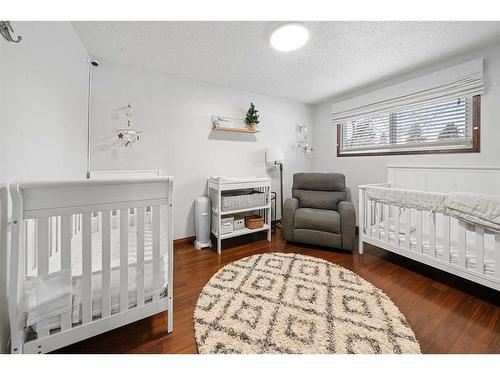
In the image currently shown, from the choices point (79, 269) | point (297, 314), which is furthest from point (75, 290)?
point (297, 314)

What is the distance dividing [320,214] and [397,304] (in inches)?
43.3

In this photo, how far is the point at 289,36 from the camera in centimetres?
163

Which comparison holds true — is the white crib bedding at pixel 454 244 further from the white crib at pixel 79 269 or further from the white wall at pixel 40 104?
the white wall at pixel 40 104

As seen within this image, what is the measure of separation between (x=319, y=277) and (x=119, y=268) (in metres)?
1.51

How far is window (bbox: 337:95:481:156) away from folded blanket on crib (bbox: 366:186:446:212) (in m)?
0.90

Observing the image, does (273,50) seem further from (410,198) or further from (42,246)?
(42,246)

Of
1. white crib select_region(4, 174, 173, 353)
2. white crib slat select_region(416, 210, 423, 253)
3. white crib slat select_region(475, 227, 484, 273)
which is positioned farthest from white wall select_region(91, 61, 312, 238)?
white crib slat select_region(475, 227, 484, 273)

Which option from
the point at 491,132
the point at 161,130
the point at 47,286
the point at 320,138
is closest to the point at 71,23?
the point at 161,130

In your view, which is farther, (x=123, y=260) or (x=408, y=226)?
(x=408, y=226)

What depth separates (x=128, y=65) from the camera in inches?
88.7

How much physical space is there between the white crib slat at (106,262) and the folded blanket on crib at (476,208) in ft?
7.22

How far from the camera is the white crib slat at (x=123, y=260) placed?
0.97 m

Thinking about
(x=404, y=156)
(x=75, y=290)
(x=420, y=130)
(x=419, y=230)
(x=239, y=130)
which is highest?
(x=239, y=130)

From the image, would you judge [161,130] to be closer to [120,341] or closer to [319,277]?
[120,341]
